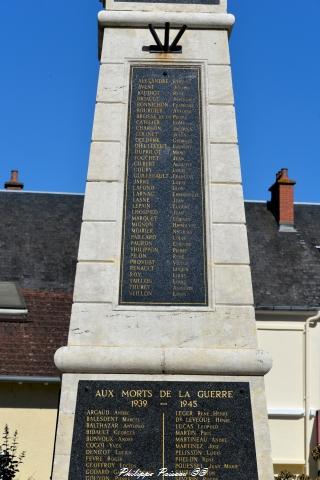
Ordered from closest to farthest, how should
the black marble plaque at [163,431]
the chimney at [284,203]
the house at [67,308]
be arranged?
the black marble plaque at [163,431], the house at [67,308], the chimney at [284,203]

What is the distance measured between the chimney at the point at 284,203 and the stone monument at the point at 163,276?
14324mm

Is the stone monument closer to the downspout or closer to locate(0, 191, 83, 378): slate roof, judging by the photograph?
locate(0, 191, 83, 378): slate roof

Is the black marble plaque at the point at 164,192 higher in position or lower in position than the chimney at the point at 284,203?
lower

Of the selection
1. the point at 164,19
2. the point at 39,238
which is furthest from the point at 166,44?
the point at 39,238

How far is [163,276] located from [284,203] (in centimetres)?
1567

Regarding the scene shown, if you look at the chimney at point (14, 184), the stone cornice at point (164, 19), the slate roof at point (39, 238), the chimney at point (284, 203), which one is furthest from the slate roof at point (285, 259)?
the stone cornice at point (164, 19)

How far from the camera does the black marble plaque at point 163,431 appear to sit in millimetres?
7637

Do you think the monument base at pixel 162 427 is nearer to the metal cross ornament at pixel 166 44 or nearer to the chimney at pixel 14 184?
the metal cross ornament at pixel 166 44

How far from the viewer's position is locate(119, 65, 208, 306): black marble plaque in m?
8.41

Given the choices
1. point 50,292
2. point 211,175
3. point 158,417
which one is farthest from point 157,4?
point 50,292

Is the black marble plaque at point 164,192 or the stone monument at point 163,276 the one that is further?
the black marble plaque at point 164,192

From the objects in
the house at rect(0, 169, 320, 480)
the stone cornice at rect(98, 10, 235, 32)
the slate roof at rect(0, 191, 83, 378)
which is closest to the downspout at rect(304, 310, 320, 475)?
the house at rect(0, 169, 320, 480)

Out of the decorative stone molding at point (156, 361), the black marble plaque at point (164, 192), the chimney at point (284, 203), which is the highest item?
the chimney at point (284, 203)

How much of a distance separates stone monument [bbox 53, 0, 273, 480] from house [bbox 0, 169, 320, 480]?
765 centimetres
